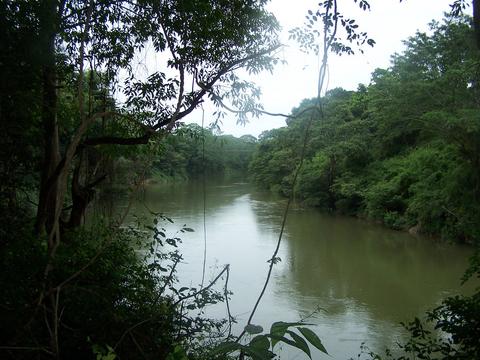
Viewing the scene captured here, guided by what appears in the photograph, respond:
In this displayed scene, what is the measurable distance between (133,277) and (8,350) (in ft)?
3.30

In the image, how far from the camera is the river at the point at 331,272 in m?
5.79

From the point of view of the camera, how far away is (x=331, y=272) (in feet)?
27.8

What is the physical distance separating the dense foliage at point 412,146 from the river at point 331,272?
898 millimetres

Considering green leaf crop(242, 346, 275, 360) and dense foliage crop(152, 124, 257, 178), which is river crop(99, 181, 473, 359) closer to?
green leaf crop(242, 346, 275, 360)

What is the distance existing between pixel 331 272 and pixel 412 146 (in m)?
7.57

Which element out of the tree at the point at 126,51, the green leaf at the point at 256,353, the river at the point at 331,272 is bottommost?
the river at the point at 331,272

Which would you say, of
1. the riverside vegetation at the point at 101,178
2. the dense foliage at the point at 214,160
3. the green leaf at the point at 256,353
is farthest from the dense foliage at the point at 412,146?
the dense foliage at the point at 214,160

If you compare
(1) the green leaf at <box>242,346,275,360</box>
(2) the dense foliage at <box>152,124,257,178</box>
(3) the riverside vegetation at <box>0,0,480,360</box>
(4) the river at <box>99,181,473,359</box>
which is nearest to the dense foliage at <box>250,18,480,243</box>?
(4) the river at <box>99,181,473,359</box>

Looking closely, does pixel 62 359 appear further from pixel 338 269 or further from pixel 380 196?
pixel 380 196

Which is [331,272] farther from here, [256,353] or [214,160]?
[214,160]

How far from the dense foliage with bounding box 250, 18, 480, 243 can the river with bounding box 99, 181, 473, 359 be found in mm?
898

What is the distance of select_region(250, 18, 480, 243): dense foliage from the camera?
9.50m

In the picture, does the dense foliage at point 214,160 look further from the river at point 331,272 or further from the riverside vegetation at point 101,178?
the riverside vegetation at point 101,178

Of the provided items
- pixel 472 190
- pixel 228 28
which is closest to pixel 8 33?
pixel 228 28
